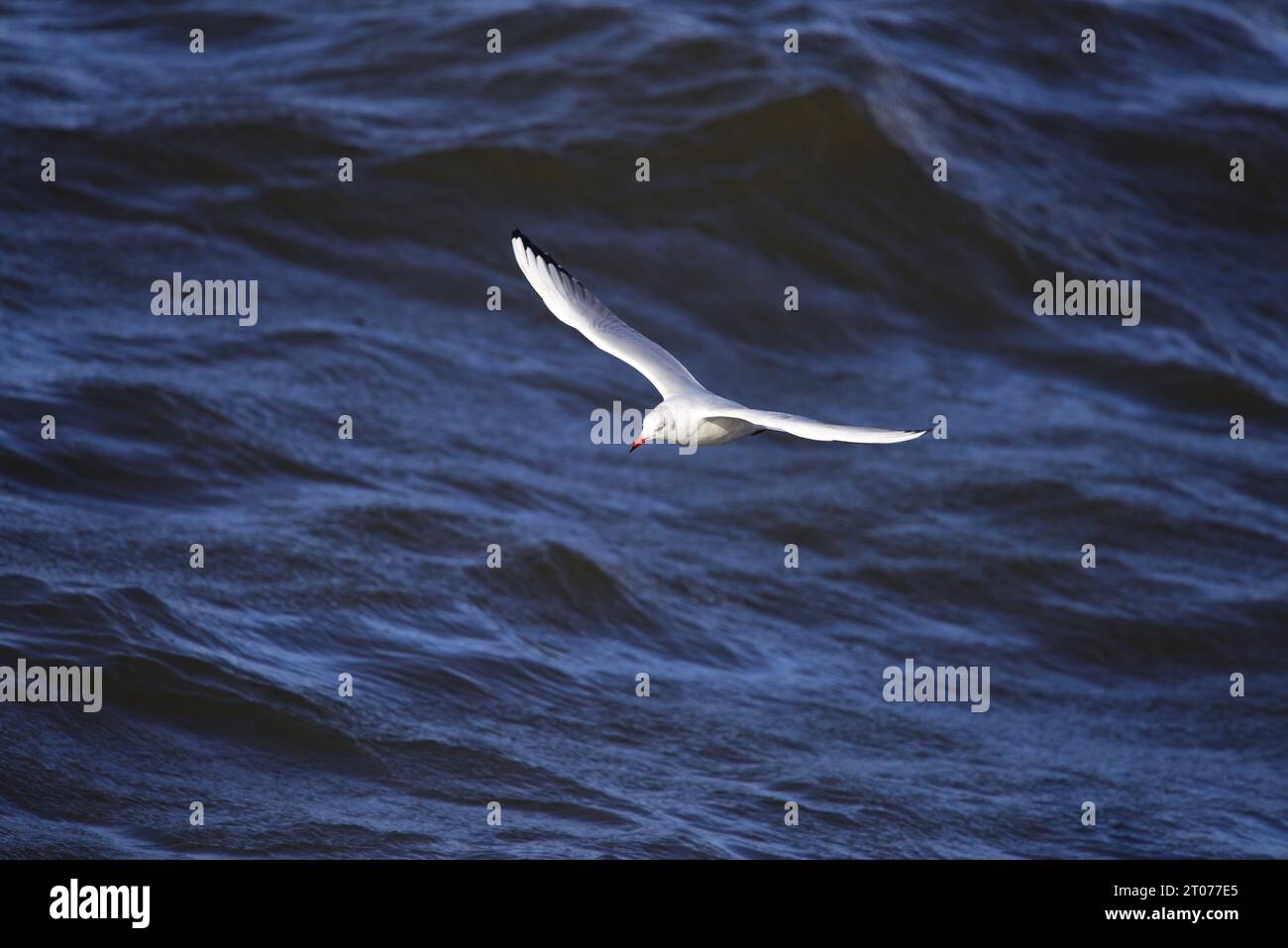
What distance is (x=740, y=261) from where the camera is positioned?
17.0 meters

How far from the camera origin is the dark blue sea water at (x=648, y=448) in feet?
35.6

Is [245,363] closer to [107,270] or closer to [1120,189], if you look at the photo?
[107,270]

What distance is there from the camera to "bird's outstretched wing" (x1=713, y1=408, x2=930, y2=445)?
21.7ft

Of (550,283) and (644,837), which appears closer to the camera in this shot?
(550,283)

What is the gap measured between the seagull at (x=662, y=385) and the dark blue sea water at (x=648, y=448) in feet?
8.86

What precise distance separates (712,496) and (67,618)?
5.48 m

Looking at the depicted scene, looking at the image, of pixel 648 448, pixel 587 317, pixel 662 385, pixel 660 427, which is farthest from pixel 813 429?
pixel 648 448

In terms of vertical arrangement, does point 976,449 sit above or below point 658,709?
A: above

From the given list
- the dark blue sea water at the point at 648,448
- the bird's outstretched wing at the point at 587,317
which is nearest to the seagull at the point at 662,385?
the bird's outstretched wing at the point at 587,317

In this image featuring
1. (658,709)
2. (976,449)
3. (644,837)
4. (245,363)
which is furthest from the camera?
(976,449)

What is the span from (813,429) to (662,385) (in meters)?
1.96
